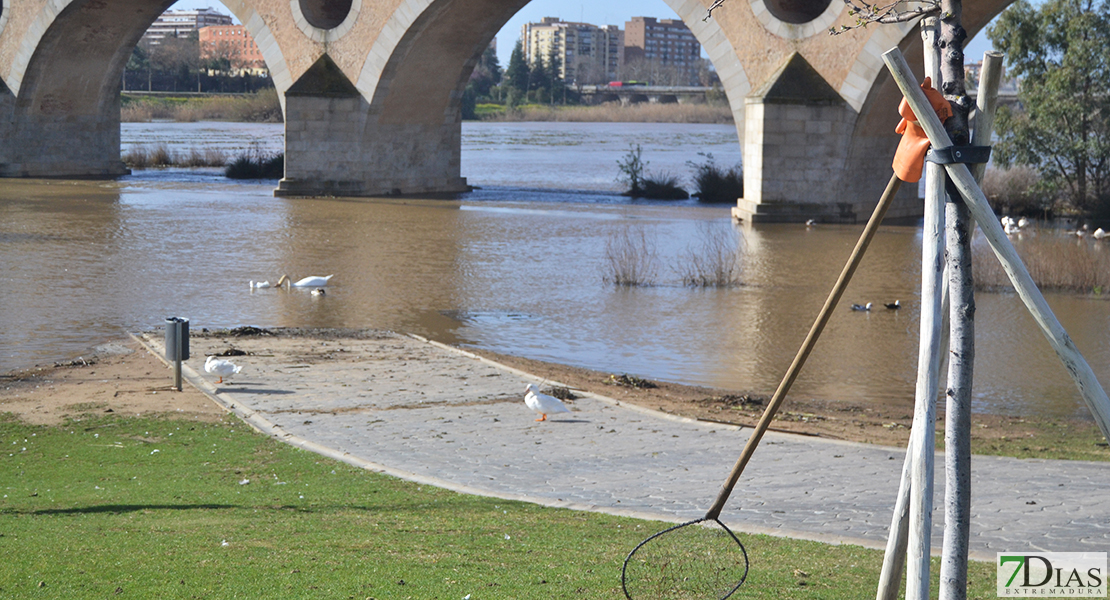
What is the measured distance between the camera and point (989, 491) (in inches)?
275

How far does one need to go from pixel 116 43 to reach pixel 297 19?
9.81 meters

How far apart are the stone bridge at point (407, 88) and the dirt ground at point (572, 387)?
10.4 meters

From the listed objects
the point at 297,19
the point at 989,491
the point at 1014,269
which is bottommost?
the point at 989,491

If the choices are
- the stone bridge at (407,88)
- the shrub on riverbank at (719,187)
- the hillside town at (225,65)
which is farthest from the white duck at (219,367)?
the hillside town at (225,65)

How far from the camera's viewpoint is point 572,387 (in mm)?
9992

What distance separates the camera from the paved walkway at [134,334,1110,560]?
20.9 ft

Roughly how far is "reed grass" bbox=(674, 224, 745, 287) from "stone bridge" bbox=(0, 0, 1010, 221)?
3699 mm

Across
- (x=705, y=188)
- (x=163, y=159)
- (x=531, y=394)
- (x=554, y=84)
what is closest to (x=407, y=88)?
(x=705, y=188)

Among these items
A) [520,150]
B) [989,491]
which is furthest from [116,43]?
[989,491]

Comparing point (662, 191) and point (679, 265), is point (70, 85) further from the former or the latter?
point (679, 265)

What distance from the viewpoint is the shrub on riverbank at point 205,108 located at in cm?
7819

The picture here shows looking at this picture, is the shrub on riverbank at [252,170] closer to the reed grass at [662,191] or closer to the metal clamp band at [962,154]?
the reed grass at [662,191]

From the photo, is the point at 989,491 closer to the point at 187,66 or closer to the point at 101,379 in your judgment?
the point at 101,379

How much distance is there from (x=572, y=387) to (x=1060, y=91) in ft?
56.2
